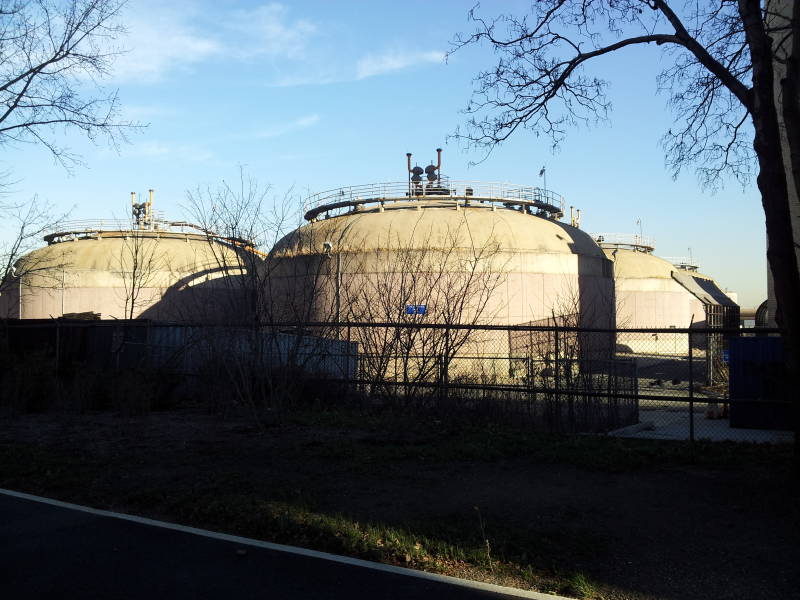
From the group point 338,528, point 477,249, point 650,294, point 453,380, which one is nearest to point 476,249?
point 477,249

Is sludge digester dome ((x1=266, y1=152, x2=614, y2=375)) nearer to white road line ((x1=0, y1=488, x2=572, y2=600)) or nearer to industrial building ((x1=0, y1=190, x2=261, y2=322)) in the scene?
industrial building ((x1=0, y1=190, x2=261, y2=322))

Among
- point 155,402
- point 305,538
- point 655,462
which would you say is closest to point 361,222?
point 155,402

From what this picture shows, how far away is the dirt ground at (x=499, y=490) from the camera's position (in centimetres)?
519

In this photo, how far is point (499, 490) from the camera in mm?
7297

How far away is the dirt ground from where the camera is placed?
17.0ft

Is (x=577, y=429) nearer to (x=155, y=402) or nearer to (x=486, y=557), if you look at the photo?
(x=486, y=557)

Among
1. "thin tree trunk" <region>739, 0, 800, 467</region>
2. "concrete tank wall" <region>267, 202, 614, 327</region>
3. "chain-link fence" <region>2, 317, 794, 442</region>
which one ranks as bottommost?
"chain-link fence" <region>2, 317, 794, 442</region>

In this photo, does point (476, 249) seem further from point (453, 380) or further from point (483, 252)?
point (453, 380)

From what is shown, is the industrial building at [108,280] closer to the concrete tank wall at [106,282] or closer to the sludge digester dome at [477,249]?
the concrete tank wall at [106,282]

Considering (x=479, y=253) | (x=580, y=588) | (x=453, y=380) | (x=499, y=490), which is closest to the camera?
Result: (x=580, y=588)

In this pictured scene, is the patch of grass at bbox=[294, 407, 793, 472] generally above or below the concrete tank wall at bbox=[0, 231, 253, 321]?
below

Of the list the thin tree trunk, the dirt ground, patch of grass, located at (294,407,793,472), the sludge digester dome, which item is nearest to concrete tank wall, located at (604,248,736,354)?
the sludge digester dome

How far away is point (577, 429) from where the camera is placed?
1192cm

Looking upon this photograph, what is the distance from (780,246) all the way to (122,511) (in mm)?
7570
